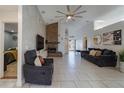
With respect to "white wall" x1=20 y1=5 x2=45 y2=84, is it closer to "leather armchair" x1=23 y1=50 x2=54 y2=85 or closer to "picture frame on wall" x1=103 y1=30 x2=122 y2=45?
"leather armchair" x1=23 y1=50 x2=54 y2=85

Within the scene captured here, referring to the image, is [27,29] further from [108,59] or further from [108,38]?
[108,38]

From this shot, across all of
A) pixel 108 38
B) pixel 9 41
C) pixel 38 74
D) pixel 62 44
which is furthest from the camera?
pixel 62 44

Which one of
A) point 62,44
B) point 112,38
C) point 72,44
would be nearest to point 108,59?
point 112,38

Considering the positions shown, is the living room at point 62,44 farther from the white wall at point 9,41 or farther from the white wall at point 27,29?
the white wall at point 9,41

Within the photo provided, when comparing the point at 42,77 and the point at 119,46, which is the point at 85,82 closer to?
the point at 42,77

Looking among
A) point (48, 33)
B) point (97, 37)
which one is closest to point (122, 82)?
point (97, 37)

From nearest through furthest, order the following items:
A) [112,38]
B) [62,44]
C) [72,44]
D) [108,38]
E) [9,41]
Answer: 1. [112,38]
2. [108,38]
3. [9,41]
4. [62,44]
5. [72,44]

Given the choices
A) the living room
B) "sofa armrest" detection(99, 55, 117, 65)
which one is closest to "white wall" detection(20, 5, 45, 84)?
the living room

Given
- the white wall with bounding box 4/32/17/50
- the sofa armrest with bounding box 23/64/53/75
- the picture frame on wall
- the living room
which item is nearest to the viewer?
the sofa armrest with bounding box 23/64/53/75

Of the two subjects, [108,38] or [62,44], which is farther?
[62,44]

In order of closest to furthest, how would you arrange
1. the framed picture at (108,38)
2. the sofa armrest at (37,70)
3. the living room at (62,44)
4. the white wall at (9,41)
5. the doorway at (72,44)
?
the sofa armrest at (37,70) < the living room at (62,44) < the framed picture at (108,38) < the white wall at (9,41) < the doorway at (72,44)

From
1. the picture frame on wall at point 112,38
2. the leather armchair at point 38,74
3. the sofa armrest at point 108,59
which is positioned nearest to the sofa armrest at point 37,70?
the leather armchair at point 38,74
